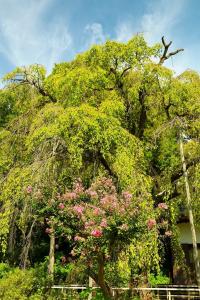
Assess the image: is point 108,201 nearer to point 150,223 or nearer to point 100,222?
point 100,222

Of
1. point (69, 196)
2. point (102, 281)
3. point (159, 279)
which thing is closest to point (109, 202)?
point (69, 196)

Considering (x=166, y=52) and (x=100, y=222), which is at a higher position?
(x=166, y=52)

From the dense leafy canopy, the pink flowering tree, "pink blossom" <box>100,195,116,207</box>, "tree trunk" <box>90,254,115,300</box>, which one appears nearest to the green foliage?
the dense leafy canopy

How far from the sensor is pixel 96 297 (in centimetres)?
870

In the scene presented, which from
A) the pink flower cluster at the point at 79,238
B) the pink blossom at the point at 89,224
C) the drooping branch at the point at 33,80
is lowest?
the pink flower cluster at the point at 79,238

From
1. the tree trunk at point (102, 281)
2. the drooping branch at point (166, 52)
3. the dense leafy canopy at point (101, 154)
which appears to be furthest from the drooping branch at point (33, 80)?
the tree trunk at point (102, 281)

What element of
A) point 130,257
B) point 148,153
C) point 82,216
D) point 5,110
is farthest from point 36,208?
point 5,110

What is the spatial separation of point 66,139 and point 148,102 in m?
3.02

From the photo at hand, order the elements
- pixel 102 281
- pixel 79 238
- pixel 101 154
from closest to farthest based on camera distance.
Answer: pixel 79 238 → pixel 102 281 → pixel 101 154

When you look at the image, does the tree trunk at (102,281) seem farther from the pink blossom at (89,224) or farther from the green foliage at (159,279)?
the green foliage at (159,279)

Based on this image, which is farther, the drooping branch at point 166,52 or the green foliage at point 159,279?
the green foliage at point 159,279

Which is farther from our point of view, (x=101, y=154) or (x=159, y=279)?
(x=159, y=279)

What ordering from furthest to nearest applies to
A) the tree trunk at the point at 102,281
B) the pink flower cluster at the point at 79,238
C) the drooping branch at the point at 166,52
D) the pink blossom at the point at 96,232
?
the drooping branch at the point at 166,52 < the tree trunk at the point at 102,281 < the pink flower cluster at the point at 79,238 < the pink blossom at the point at 96,232

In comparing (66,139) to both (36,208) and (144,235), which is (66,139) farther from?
(144,235)
